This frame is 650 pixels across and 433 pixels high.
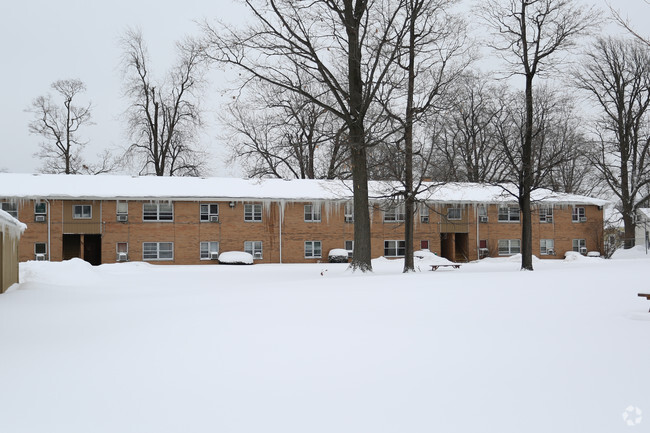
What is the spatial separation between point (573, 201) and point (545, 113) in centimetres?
2285

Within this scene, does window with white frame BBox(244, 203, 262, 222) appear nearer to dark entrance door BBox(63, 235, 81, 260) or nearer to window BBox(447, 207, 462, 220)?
dark entrance door BBox(63, 235, 81, 260)

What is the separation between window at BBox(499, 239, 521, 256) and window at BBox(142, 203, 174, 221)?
2586 centimetres

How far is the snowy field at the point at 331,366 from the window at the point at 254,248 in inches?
1138

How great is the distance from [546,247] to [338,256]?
17910 mm

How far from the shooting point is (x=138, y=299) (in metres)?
Result: 14.9

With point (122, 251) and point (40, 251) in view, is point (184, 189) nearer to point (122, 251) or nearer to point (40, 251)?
point (122, 251)

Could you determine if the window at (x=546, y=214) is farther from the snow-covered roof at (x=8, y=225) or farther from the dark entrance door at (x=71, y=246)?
the snow-covered roof at (x=8, y=225)

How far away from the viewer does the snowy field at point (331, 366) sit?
5094 mm

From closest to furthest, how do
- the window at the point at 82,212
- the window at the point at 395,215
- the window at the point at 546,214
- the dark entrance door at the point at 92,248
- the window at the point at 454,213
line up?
the window at the point at 82,212 < the dark entrance door at the point at 92,248 < the window at the point at 395,215 < the window at the point at 454,213 < the window at the point at 546,214

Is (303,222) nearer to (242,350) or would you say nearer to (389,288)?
(389,288)

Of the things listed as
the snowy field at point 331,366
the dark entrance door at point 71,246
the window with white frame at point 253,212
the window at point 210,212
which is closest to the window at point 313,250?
the window with white frame at point 253,212

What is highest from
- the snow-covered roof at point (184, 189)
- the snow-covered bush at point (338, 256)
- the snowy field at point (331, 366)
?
the snow-covered roof at point (184, 189)

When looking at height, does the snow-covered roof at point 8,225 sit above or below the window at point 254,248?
above

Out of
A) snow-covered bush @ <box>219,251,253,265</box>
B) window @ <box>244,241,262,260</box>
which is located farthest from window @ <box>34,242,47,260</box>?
window @ <box>244,241,262,260</box>
